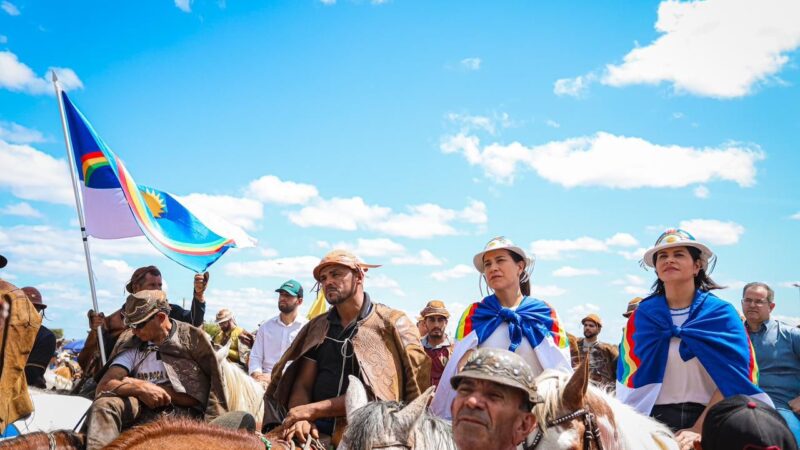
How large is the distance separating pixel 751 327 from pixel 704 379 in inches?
154

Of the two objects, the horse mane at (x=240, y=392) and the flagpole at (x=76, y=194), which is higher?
the flagpole at (x=76, y=194)

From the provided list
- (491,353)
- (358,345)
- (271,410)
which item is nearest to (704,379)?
(491,353)

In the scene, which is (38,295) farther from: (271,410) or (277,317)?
(271,410)

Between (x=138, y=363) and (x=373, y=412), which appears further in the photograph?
(x=138, y=363)

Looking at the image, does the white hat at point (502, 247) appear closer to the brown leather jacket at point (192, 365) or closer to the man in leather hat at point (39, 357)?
the brown leather jacket at point (192, 365)

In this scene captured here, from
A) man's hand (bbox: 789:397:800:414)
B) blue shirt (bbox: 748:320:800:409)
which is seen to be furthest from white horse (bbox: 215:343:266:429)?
blue shirt (bbox: 748:320:800:409)

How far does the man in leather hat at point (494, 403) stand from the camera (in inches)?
92.8

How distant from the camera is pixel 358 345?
4.30m

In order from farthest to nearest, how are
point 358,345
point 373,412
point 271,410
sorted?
point 271,410
point 358,345
point 373,412

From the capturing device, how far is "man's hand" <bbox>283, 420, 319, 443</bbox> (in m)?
3.78

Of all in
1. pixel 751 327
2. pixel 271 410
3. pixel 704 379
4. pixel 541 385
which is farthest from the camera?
pixel 751 327

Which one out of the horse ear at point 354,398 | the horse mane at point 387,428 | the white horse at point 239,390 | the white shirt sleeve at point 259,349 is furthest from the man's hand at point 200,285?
the horse mane at point 387,428

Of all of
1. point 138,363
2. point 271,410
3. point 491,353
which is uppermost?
point 491,353

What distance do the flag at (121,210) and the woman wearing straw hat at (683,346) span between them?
19.5 ft
